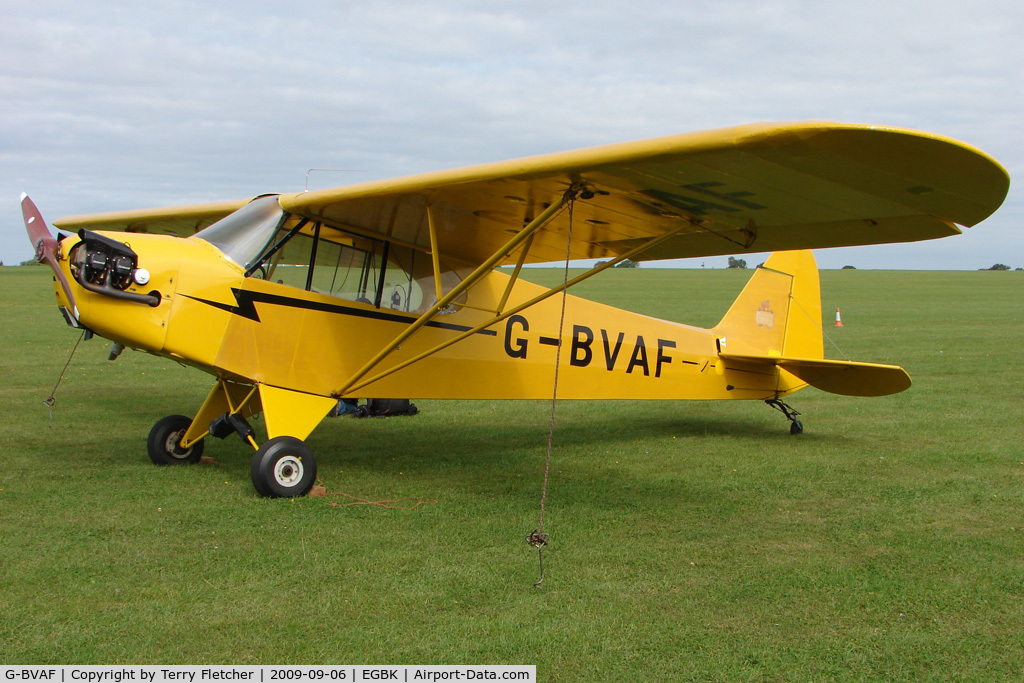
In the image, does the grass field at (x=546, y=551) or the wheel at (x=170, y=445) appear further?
the wheel at (x=170, y=445)

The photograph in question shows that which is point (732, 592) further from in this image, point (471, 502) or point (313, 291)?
point (313, 291)

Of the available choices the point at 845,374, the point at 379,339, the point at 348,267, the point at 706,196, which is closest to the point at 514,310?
the point at 379,339

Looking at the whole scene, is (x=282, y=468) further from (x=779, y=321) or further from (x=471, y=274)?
(x=779, y=321)

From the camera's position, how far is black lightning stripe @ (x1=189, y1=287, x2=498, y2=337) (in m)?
6.11

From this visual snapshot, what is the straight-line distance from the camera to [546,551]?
4.96m

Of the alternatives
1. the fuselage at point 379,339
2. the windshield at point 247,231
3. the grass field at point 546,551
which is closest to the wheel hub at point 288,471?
the grass field at point 546,551

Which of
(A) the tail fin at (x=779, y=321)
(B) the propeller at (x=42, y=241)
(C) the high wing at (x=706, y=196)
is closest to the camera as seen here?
(C) the high wing at (x=706, y=196)

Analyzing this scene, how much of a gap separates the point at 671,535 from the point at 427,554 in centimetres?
167

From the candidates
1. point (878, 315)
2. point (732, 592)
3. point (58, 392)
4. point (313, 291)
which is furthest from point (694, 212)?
point (878, 315)

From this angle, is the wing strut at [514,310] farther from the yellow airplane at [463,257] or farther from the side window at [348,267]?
the side window at [348,267]

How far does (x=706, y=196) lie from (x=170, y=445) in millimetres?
5031

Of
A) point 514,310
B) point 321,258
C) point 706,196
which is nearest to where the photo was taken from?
point 706,196

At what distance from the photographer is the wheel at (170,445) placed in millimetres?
6953

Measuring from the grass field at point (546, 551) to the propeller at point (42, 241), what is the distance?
1580mm
